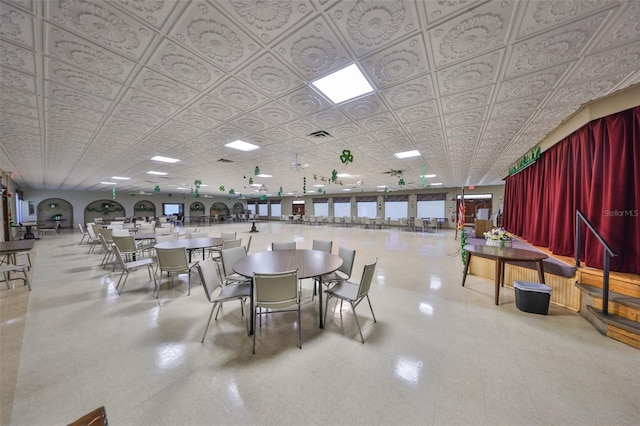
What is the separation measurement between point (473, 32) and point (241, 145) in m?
3.86

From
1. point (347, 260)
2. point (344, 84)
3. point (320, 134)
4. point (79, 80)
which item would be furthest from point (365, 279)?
point (79, 80)

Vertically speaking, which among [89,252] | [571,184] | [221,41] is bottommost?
[89,252]

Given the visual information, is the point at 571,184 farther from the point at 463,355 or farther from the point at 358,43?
the point at 358,43

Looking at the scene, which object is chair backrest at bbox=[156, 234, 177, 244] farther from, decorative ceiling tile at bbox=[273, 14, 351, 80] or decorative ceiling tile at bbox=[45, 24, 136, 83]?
decorative ceiling tile at bbox=[273, 14, 351, 80]

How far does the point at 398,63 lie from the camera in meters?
1.89

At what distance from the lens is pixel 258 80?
2.15 metres

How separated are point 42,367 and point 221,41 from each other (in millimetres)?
3064

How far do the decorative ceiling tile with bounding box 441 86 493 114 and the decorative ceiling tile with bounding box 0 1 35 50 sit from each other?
3.54 metres

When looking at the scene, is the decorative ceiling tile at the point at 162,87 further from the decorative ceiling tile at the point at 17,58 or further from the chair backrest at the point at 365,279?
the chair backrest at the point at 365,279

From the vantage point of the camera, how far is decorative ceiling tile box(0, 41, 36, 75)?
1667 millimetres

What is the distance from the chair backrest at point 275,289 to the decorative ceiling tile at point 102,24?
A: 205 centimetres

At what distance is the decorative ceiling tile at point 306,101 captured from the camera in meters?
2.38

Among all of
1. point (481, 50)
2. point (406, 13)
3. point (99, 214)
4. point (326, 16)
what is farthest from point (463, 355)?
point (99, 214)

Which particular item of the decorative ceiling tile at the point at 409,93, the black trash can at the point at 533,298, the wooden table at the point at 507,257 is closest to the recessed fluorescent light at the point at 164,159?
the decorative ceiling tile at the point at 409,93
